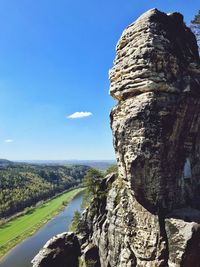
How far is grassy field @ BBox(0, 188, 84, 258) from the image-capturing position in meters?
59.5

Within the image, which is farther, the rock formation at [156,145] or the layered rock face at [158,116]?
the layered rock face at [158,116]

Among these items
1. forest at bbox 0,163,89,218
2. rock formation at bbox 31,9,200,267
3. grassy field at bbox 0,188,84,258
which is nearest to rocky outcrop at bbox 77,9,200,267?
rock formation at bbox 31,9,200,267

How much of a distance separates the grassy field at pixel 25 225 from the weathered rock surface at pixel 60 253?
29600mm

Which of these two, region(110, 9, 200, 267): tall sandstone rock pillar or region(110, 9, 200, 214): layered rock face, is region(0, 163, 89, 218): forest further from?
region(110, 9, 200, 214): layered rock face

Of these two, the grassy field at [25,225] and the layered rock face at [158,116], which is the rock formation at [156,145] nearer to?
the layered rock face at [158,116]

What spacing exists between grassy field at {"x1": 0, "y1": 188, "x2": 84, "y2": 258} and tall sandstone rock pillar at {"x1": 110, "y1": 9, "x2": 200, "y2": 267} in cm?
4119

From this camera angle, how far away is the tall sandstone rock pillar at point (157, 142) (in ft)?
53.0

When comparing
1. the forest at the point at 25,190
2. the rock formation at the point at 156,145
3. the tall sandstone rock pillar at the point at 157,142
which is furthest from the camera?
the forest at the point at 25,190

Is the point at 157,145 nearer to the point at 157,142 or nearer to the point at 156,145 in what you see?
the point at 156,145

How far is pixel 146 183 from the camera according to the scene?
1658 cm

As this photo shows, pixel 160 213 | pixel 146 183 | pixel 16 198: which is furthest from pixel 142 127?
pixel 16 198

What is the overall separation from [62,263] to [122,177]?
34.8 feet

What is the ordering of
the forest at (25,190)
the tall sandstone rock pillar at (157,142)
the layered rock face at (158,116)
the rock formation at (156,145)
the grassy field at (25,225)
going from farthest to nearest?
the forest at (25,190)
the grassy field at (25,225)
the layered rock face at (158,116)
the tall sandstone rock pillar at (157,142)
the rock formation at (156,145)

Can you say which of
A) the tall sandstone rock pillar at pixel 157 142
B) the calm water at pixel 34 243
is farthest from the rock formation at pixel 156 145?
the calm water at pixel 34 243
